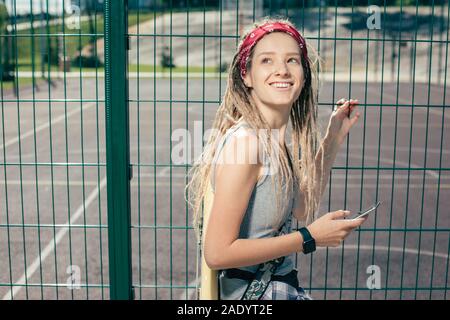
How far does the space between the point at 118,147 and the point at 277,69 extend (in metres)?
1.66

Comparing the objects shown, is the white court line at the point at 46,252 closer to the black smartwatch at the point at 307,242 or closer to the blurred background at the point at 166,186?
the blurred background at the point at 166,186

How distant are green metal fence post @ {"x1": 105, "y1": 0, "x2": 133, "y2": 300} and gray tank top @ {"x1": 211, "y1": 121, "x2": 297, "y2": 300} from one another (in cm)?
153

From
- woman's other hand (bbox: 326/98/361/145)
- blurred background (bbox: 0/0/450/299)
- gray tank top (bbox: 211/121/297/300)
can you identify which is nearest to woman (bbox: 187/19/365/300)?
gray tank top (bbox: 211/121/297/300)

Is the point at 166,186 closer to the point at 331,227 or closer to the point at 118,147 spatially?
the point at 118,147

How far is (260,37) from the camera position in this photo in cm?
255

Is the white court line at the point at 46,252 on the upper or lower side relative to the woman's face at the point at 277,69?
lower

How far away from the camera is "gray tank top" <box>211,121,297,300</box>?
2.45 metres

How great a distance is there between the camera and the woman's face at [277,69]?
255 cm

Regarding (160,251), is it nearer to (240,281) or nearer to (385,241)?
(385,241)

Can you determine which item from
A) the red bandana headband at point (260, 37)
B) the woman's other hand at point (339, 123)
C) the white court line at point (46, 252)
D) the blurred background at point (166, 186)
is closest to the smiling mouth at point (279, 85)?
the red bandana headband at point (260, 37)

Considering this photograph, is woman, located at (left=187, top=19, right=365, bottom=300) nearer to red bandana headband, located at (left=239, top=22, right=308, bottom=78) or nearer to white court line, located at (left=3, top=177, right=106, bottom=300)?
red bandana headband, located at (left=239, top=22, right=308, bottom=78)

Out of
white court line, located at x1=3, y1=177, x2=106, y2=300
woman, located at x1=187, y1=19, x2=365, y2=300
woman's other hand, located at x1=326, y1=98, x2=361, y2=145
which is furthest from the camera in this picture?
white court line, located at x1=3, y1=177, x2=106, y2=300

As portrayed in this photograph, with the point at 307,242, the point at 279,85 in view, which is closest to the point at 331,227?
the point at 307,242
